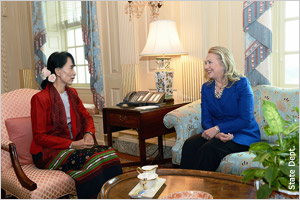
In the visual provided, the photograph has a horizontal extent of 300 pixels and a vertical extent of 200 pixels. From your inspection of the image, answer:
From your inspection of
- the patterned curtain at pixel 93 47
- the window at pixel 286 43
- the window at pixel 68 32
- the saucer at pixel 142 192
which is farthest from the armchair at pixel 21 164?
the window at pixel 68 32

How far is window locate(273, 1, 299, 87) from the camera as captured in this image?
2.88 metres

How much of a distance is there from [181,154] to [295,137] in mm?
1479

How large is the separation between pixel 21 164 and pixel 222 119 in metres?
1.55

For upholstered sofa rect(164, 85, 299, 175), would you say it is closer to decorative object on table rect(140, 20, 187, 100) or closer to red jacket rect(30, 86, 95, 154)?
decorative object on table rect(140, 20, 187, 100)

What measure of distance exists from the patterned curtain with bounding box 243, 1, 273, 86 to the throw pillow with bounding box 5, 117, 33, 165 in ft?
6.48

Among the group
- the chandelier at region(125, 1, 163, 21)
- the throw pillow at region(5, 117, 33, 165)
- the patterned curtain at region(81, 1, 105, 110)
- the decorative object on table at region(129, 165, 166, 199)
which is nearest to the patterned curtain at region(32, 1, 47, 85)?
the patterned curtain at region(81, 1, 105, 110)

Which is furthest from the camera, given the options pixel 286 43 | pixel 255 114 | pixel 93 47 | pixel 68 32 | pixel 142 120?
pixel 68 32

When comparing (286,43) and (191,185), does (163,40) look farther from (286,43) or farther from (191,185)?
(191,185)

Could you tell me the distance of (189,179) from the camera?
5.43 ft

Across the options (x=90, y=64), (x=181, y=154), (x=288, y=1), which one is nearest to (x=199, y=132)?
(x=181, y=154)

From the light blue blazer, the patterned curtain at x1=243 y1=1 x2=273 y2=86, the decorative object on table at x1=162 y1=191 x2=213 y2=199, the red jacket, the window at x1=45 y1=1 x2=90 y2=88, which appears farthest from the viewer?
the window at x1=45 y1=1 x2=90 y2=88

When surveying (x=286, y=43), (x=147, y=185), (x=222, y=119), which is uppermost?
(x=286, y=43)

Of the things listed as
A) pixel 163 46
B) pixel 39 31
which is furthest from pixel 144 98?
pixel 39 31

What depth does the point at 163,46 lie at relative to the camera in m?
3.10
